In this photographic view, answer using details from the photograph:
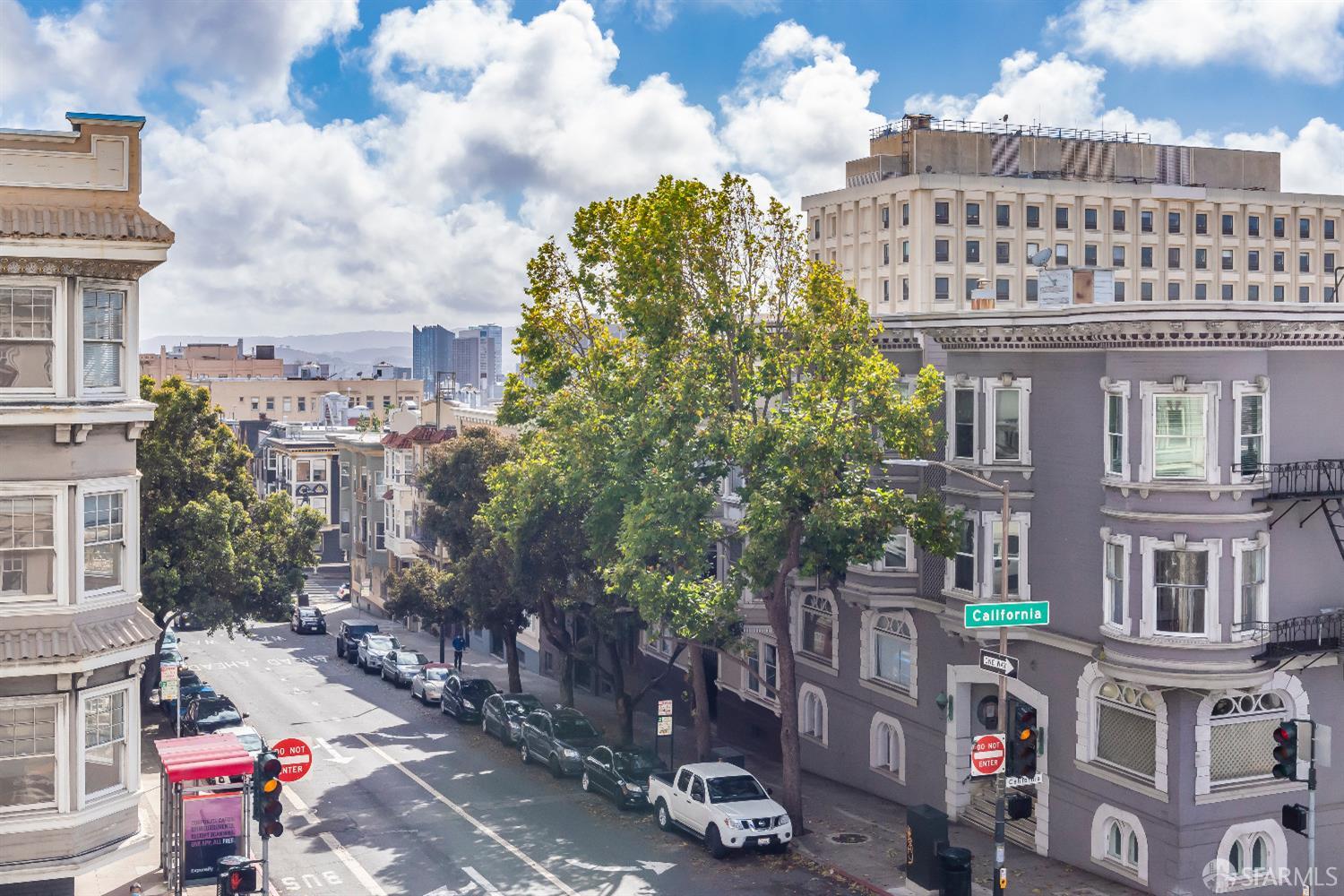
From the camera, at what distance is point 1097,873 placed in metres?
31.1

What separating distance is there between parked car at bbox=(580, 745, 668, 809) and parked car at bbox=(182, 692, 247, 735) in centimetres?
1282

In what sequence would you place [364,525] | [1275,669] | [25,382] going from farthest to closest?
[364,525]
[1275,669]
[25,382]

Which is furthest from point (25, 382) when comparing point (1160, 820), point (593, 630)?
point (593, 630)

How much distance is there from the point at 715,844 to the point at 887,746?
26.0 feet

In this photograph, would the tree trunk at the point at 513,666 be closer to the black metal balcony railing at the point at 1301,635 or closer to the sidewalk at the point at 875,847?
the sidewalk at the point at 875,847

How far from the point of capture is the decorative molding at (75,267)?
21547mm

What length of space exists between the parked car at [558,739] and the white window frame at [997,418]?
584 inches

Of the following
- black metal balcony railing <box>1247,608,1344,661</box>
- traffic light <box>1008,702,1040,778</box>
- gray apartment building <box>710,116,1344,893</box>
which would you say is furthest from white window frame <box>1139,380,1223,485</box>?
traffic light <box>1008,702,1040,778</box>

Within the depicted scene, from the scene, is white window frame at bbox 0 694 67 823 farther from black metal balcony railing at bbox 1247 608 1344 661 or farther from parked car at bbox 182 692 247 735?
black metal balcony railing at bbox 1247 608 1344 661

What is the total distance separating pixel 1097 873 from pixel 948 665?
6.33 m

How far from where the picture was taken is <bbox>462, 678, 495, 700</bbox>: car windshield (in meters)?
48.4

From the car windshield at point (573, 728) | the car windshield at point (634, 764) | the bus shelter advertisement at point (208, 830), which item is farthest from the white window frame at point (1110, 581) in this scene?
the bus shelter advertisement at point (208, 830)

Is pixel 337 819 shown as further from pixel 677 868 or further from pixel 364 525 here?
pixel 364 525

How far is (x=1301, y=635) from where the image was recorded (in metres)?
30.1
